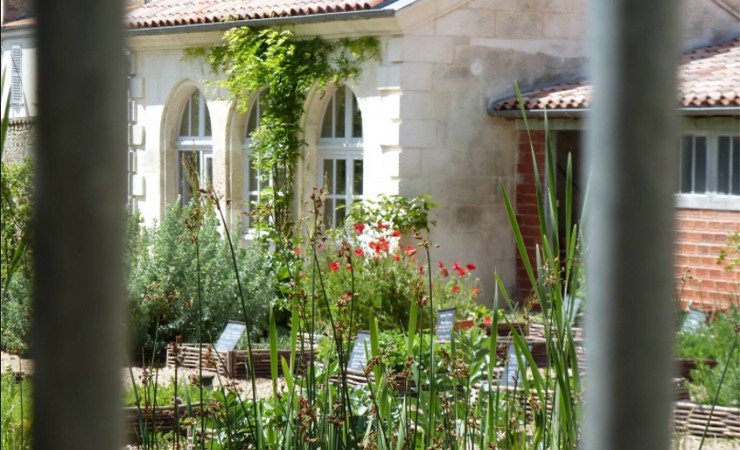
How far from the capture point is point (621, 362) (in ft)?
1.99

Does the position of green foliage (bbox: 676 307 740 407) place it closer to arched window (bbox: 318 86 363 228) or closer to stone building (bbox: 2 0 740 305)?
stone building (bbox: 2 0 740 305)

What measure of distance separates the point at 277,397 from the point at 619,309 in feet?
9.18

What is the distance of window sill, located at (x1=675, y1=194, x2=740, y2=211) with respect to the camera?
10805mm

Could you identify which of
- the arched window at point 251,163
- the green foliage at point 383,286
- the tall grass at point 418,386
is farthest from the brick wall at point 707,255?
the tall grass at point 418,386

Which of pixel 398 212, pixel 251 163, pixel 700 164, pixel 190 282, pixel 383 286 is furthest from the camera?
pixel 251 163

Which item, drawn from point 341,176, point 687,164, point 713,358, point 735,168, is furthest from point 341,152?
point 713,358

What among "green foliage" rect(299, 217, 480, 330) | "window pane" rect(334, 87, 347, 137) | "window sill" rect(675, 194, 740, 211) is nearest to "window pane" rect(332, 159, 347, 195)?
"window pane" rect(334, 87, 347, 137)

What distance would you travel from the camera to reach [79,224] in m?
0.57

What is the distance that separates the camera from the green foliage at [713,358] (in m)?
6.35

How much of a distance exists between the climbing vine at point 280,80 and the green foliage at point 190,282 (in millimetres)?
2308

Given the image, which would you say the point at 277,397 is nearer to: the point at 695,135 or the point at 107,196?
the point at 107,196

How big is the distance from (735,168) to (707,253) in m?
0.85

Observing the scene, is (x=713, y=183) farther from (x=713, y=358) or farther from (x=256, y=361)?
(x=256, y=361)

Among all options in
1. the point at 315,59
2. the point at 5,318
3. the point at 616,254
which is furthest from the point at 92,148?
the point at 315,59
